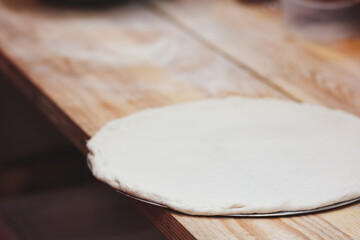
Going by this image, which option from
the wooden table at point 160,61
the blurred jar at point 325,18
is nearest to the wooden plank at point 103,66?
the wooden table at point 160,61

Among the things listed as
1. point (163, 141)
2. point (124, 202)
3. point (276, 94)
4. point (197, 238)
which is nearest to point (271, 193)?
point (197, 238)

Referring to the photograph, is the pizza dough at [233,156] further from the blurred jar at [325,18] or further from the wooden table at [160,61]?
the blurred jar at [325,18]

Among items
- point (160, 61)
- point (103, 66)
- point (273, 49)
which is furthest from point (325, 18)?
point (103, 66)

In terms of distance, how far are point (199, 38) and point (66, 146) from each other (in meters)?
1.03

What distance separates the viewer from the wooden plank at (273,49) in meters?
1.56

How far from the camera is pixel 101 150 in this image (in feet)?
4.02

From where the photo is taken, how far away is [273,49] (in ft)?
5.95

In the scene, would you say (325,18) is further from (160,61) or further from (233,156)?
(233,156)

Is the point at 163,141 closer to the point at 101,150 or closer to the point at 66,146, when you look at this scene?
the point at 101,150

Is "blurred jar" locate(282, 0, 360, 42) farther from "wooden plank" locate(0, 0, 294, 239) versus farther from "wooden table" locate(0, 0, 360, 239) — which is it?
"wooden plank" locate(0, 0, 294, 239)

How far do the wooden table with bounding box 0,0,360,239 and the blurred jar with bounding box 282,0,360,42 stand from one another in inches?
1.9

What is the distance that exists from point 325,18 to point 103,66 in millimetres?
654

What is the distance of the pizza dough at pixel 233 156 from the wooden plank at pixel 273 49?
156 mm

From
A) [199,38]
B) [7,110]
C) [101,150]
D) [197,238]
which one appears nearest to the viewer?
[197,238]
